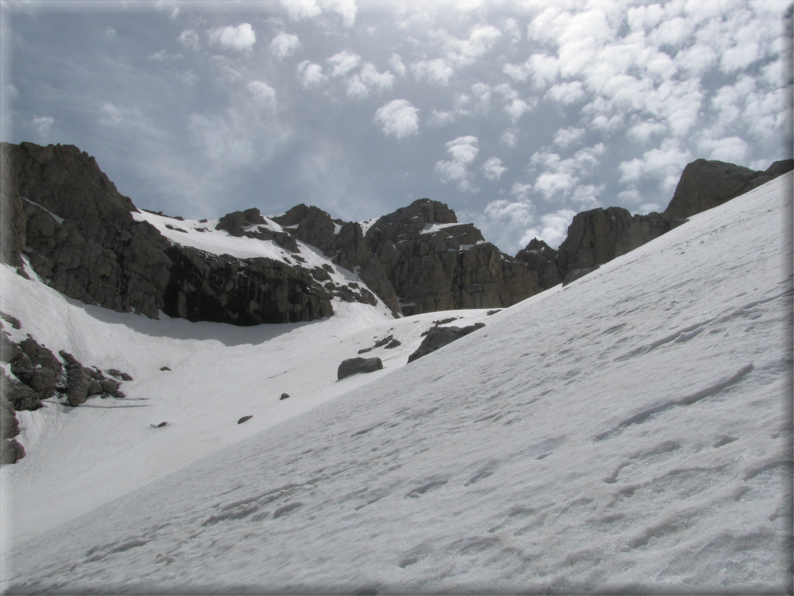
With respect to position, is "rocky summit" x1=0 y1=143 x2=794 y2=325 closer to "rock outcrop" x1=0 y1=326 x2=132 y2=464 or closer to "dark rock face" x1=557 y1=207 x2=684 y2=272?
"dark rock face" x1=557 y1=207 x2=684 y2=272

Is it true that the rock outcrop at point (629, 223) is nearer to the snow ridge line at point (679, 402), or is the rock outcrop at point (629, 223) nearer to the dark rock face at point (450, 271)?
the dark rock face at point (450, 271)

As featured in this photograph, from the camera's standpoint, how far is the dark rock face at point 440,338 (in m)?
19.9

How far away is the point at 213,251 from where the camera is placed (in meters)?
59.6

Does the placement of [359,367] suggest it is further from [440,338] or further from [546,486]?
[546,486]

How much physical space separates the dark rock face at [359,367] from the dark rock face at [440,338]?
2.41 m

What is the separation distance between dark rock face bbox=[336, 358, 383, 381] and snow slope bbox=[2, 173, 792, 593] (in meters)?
13.1

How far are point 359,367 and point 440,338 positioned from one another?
4.97m

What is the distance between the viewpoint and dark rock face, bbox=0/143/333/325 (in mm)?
42812

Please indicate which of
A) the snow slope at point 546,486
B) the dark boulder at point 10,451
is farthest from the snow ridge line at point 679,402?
the dark boulder at point 10,451

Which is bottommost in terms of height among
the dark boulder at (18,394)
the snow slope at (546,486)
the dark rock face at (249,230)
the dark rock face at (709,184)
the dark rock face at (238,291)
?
the snow slope at (546,486)

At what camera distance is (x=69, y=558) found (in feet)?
22.0

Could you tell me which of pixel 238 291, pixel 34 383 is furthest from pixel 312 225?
pixel 34 383

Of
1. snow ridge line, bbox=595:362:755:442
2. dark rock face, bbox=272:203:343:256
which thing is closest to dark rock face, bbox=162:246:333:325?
dark rock face, bbox=272:203:343:256

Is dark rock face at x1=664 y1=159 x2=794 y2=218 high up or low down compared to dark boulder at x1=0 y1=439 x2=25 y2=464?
up
